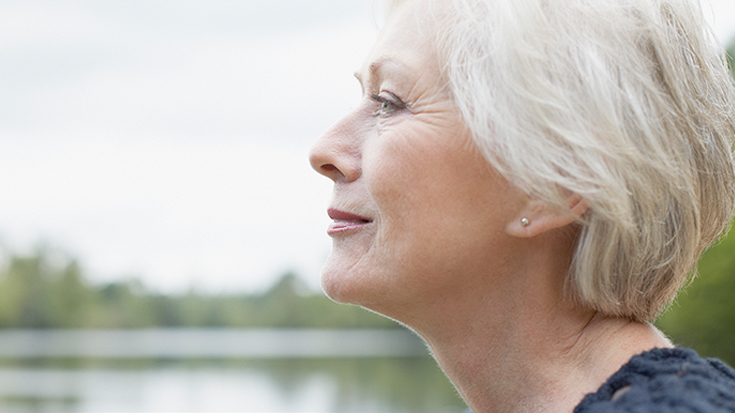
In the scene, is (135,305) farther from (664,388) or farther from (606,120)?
(664,388)

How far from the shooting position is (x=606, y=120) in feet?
4.73

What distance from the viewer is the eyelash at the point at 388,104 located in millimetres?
1652

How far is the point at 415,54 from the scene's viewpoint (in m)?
1.62

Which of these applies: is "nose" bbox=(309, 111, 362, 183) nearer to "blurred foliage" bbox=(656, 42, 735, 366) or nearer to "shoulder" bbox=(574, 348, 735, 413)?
"shoulder" bbox=(574, 348, 735, 413)

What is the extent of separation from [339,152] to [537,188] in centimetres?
46

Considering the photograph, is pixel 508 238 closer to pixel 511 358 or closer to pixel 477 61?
pixel 511 358

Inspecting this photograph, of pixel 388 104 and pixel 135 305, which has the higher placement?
pixel 388 104

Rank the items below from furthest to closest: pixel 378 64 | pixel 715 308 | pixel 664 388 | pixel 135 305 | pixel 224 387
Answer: pixel 135 305
pixel 224 387
pixel 715 308
pixel 378 64
pixel 664 388

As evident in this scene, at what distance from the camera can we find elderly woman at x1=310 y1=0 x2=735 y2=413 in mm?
1459

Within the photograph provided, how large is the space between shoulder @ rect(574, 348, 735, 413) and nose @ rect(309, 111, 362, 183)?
68 cm

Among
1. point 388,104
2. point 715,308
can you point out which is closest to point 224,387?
point 715,308

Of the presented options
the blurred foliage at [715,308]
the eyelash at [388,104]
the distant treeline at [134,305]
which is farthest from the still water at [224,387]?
the distant treeline at [134,305]

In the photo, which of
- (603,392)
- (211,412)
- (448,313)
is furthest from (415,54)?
(211,412)

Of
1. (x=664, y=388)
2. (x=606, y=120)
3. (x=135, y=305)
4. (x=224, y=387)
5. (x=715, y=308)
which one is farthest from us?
(x=135, y=305)
